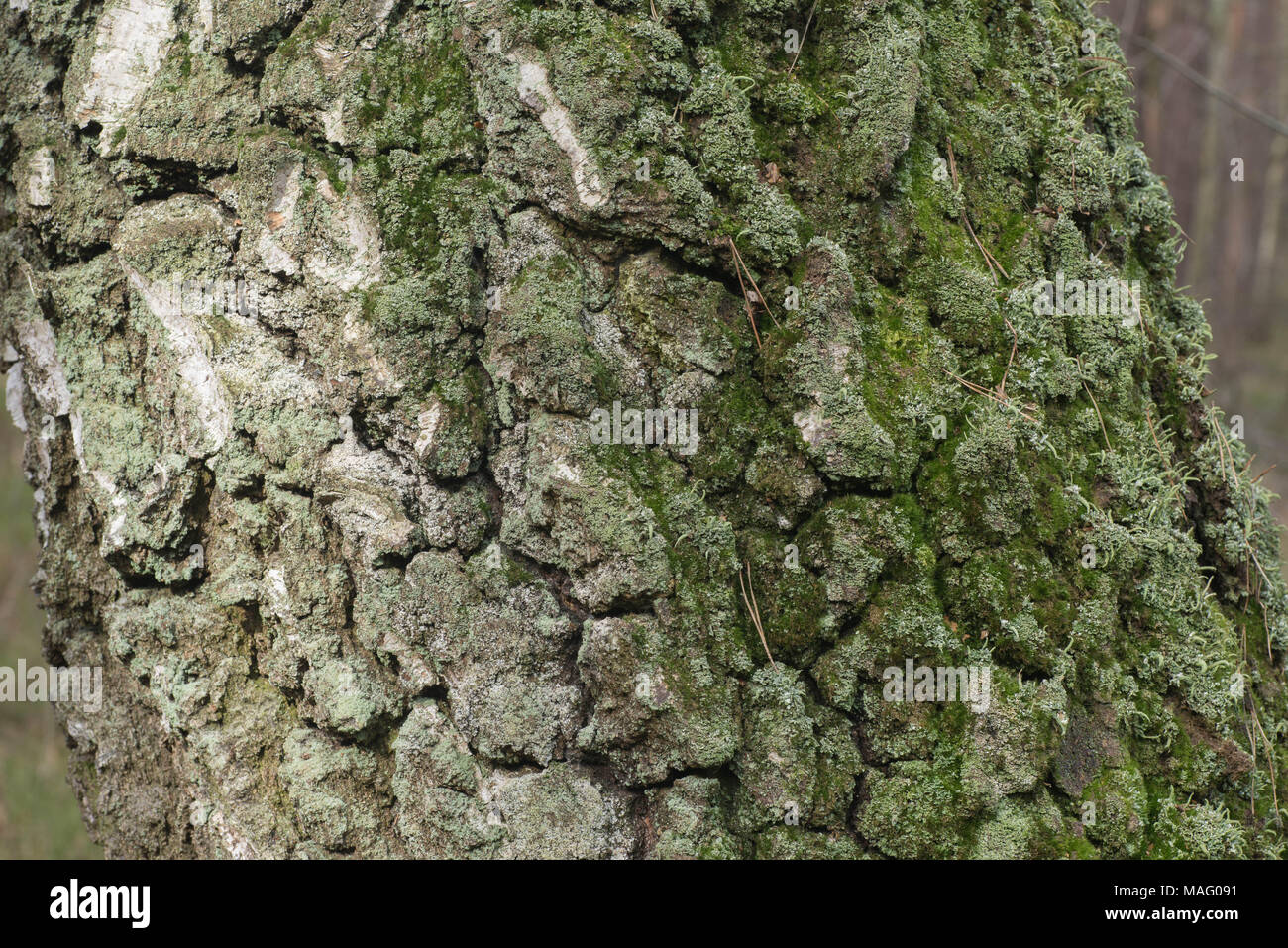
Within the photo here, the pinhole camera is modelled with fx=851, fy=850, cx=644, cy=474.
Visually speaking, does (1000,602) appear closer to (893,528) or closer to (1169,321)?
(893,528)

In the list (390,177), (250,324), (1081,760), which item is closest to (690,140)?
(390,177)

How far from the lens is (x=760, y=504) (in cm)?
174

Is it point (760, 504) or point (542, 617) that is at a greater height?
point (760, 504)

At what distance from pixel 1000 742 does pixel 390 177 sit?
1.66m
